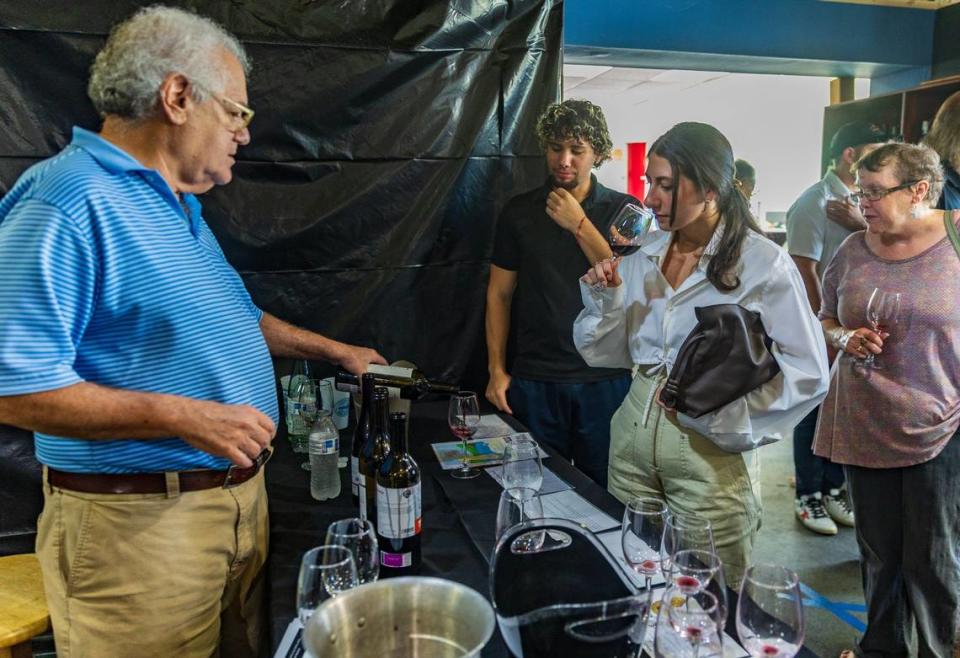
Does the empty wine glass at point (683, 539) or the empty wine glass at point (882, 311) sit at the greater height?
the empty wine glass at point (882, 311)

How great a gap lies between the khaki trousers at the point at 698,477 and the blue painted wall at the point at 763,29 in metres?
2.43

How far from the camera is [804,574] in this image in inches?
118

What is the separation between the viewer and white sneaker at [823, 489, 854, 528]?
3.46 meters

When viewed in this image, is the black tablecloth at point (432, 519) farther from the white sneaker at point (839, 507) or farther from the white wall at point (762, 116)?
the white wall at point (762, 116)

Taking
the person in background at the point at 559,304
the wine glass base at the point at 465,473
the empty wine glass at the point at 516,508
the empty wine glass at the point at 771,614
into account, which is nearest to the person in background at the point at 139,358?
the empty wine glass at the point at 516,508

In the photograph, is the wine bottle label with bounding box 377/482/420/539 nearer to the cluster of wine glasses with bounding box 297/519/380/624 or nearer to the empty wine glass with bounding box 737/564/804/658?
the cluster of wine glasses with bounding box 297/519/380/624

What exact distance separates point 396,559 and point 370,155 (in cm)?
164

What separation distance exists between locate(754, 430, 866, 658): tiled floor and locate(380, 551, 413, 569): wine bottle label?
171cm

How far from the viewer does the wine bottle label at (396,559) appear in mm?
1321

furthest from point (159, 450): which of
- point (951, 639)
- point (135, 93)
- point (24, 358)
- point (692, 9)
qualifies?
point (692, 9)

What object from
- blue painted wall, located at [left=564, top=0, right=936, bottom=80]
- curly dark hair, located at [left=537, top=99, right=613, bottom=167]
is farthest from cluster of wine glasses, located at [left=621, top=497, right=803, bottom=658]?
blue painted wall, located at [left=564, top=0, right=936, bottom=80]

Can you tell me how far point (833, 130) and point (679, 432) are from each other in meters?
4.02

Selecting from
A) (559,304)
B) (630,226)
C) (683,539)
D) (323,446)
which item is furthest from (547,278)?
(683,539)

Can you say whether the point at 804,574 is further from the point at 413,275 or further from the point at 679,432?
the point at 413,275
